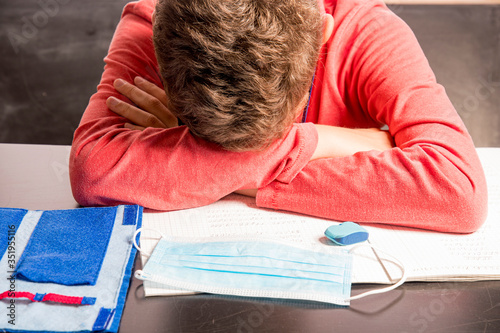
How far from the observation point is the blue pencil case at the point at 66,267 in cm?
62

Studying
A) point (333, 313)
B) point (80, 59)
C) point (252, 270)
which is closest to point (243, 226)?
point (252, 270)

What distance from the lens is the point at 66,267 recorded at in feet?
2.30

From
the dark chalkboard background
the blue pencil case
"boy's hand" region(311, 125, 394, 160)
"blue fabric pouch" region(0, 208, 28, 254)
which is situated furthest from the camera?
the dark chalkboard background

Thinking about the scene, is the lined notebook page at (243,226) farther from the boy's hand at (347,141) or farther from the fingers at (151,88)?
the fingers at (151,88)

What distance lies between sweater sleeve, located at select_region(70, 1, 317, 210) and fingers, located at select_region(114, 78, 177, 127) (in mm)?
100

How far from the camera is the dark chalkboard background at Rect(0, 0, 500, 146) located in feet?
6.40

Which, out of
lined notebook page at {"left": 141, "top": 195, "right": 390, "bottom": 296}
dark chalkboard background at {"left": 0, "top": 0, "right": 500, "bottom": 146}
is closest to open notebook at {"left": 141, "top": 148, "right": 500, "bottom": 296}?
lined notebook page at {"left": 141, "top": 195, "right": 390, "bottom": 296}

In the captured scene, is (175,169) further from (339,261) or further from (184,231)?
(339,261)

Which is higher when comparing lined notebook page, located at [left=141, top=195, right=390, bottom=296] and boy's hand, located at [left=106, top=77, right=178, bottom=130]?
boy's hand, located at [left=106, top=77, right=178, bottom=130]

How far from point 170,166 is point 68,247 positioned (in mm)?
190

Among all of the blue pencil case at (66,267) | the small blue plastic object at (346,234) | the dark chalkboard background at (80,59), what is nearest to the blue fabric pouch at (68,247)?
the blue pencil case at (66,267)

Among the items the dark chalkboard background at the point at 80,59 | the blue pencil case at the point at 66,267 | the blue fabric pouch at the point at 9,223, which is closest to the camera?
the blue pencil case at the point at 66,267

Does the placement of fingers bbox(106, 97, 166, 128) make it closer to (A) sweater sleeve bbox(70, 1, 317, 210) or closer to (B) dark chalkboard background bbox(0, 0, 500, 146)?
(A) sweater sleeve bbox(70, 1, 317, 210)

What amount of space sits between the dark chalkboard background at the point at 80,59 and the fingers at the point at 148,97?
3.47 feet
